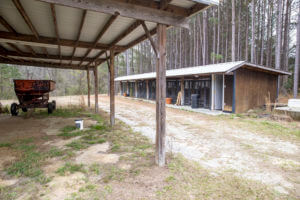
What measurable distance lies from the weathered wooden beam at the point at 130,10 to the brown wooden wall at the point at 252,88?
766cm

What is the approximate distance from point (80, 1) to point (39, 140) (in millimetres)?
4123

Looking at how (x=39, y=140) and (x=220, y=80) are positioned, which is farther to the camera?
Answer: (x=220, y=80)

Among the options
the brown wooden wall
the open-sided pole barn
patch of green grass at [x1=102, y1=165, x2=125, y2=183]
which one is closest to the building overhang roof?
the open-sided pole barn

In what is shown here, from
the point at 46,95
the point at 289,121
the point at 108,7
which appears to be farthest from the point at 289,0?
the point at 46,95

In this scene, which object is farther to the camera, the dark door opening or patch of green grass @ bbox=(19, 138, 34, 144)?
the dark door opening

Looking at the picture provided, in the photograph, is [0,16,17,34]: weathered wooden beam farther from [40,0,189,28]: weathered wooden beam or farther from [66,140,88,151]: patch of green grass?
[66,140,88,151]: patch of green grass

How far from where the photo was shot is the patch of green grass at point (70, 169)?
292 centimetres

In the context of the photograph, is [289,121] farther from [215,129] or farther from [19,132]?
[19,132]

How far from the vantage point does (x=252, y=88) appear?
10266 mm

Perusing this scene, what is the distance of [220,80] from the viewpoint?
35.2 feet

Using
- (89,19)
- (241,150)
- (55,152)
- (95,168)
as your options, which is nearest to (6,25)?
(89,19)

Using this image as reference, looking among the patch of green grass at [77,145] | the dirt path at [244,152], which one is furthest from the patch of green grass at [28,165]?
the dirt path at [244,152]

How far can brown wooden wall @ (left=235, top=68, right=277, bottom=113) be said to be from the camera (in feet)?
31.1

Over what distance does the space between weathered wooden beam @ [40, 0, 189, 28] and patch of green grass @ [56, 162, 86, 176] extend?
280 cm
